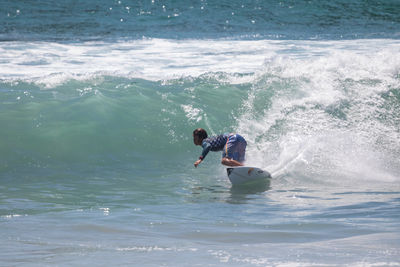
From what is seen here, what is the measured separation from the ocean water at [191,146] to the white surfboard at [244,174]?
0.66 feet

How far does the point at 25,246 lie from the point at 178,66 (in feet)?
44.4

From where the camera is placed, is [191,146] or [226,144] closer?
[226,144]

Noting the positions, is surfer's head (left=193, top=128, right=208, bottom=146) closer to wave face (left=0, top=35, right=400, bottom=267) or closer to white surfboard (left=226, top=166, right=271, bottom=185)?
wave face (left=0, top=35, right=400, bottom=267)

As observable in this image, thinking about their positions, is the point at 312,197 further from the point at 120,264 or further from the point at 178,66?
the point at 178,66

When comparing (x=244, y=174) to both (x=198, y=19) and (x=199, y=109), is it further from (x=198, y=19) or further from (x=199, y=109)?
(x=198, y=19)

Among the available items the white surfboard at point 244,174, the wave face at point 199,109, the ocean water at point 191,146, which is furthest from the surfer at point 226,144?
the wave face at point 199,109

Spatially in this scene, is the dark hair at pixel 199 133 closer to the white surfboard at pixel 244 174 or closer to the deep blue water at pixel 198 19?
the white surfboard at pixel 244 174

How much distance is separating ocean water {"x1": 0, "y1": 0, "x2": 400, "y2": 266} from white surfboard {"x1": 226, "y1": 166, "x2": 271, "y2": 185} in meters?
0.20

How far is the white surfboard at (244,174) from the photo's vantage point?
27.8 ft

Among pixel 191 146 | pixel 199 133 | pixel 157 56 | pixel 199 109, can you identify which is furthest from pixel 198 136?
pixel 157 56

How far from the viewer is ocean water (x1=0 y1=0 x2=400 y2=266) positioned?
507 centimetres

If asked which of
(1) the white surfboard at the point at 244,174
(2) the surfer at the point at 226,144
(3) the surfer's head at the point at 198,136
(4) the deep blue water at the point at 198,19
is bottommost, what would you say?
(1) the white surfboard at the point at 244,174

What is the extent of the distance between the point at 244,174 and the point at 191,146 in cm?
349

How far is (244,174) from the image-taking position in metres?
8.50
